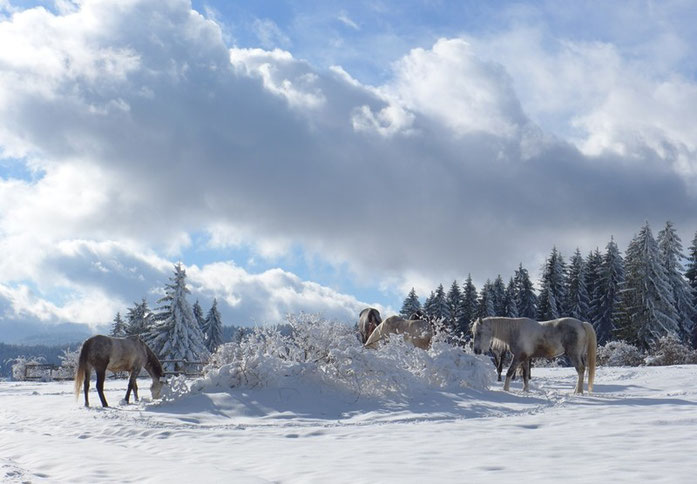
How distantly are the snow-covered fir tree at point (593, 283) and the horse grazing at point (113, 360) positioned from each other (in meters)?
43.6

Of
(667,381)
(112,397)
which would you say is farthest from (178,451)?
(667,381)

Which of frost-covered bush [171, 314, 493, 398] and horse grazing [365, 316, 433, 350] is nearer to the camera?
frost-covered bush [171, 314, 493, 398]

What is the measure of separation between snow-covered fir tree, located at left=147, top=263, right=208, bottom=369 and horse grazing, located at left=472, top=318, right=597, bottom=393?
2644 centimetres

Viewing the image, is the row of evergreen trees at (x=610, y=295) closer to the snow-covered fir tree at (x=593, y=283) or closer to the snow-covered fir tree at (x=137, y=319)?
the snow-covered fir tree at (x=593, y=283)

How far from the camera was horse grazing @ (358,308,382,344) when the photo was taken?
23281 mm

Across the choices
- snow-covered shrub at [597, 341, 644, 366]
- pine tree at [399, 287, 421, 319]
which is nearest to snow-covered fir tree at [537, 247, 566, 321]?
pine tree at [399, 287, 421, 319]

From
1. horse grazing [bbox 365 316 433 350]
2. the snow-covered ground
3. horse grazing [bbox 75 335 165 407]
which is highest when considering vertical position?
horse grazing [bbox 365 316 433 350]

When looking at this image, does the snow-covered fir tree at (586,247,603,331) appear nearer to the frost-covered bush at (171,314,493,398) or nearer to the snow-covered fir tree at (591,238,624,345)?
the snow-covered fir tree at (591,238,624,345)

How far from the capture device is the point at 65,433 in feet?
37.2

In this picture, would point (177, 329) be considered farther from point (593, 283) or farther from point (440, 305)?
point (593, 283)

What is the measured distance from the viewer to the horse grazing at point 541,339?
15.2m

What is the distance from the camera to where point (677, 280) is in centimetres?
4594

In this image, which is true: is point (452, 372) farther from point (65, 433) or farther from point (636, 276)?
point (636, 276)

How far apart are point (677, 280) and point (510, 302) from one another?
14694 mm
